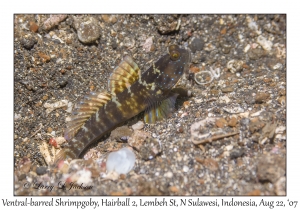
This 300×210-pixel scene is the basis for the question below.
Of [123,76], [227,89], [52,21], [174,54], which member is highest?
[52,21]

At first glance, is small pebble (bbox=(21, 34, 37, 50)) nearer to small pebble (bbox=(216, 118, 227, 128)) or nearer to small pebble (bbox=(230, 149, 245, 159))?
small pebble (bbox=(216, 118, 227, 128))

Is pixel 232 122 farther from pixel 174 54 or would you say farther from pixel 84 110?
pixel 84 110

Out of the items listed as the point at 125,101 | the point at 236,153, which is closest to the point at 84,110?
the point at 125,101

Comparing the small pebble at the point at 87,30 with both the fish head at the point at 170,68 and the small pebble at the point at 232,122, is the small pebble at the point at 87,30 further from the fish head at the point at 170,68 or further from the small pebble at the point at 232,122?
the small pebble at the point at 232,122

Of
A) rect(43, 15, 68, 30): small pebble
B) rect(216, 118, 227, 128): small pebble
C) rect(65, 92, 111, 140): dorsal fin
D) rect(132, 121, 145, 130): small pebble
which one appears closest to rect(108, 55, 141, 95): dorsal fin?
rect(65, 92, 111, 140): dorsal fin

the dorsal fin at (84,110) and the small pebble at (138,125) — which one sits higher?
the dorsal fin at (84,110)

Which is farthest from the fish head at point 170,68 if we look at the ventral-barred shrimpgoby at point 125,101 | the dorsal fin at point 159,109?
the dorsal fin at point 159,109

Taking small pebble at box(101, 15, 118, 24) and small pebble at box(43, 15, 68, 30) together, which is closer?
small pebble at box(43, 15, 68, 30)

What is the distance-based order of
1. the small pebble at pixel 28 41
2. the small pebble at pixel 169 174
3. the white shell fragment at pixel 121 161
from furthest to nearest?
1. the small pebble at pixel 28 41
2. the white shell fragment at pixel 121 161
3. the small pebble at pixel 169 174
